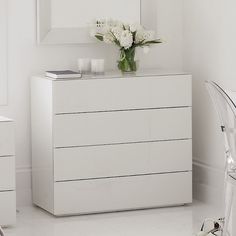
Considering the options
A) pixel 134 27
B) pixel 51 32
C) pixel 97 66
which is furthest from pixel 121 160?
pixel 51 32

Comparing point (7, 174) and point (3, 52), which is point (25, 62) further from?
point (7, 174)

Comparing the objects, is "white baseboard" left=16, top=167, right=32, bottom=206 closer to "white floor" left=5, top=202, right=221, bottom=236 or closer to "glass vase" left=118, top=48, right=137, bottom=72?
"white floor" left=5, top=202, right=221, bottom=236

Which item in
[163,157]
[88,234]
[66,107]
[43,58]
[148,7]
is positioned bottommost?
[88,234]

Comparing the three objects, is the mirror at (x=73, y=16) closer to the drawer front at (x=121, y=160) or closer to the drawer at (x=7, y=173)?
the drawer front at (x=121, y=160)

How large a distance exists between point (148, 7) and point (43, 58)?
0.86 metres

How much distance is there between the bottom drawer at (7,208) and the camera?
4715 millimetres

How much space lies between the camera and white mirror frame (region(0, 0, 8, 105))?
16.8 feet

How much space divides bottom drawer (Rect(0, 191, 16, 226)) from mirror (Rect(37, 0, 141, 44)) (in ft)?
3.63

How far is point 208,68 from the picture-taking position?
17.5ft

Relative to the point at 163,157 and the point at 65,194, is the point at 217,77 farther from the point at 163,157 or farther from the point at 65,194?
the point at 65,194

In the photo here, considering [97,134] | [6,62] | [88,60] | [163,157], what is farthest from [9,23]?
[163,157]

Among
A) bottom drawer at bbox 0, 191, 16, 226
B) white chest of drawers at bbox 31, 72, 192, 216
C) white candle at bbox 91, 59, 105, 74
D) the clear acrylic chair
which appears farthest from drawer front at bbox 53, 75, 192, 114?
the clear acrylic chair

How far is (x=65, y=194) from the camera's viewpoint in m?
4.95

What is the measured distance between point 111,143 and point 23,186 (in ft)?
2.39
